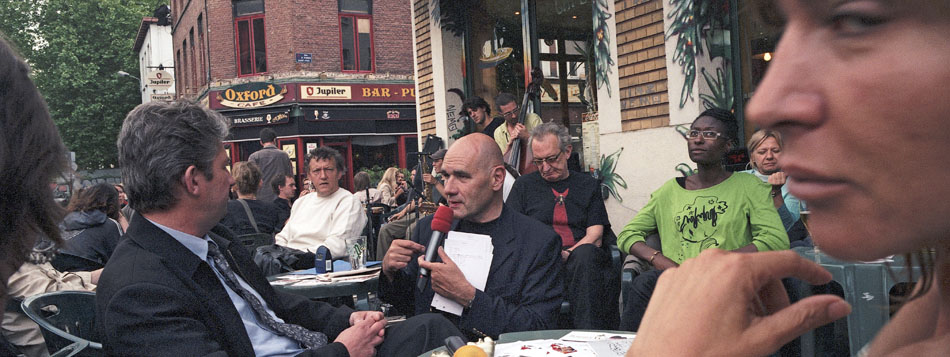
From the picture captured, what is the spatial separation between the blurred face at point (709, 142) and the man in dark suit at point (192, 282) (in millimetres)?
2190

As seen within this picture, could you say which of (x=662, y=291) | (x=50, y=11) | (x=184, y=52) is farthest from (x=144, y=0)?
(x=662, y=291)

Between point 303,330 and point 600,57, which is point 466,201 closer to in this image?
point 303,330

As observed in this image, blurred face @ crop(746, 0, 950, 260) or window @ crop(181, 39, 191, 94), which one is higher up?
window @ crop(181, 39, 191, 94)

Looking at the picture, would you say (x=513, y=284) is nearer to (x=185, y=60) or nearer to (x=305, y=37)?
(x=305, y=37)

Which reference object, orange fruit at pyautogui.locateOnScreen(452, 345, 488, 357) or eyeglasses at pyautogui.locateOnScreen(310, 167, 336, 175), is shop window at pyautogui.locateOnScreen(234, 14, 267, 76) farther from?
orange fruit at pyautogui.locateOnScreen(452, 345, 488, 357)

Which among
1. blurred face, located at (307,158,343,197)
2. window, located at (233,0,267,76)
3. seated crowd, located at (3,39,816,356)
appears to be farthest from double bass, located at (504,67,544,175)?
window, located at (233,0,267,76)

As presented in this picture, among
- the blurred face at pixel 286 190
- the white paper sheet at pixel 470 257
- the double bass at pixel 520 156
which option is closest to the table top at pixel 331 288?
the white paper sheet at pixel 470 257

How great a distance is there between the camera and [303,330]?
3.10 metres

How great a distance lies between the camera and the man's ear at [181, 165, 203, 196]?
2.70m

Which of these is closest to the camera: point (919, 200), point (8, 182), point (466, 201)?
point (919, 200)

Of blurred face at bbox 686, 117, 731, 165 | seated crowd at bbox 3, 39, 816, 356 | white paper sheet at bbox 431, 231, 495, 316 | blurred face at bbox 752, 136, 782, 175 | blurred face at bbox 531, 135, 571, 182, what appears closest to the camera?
seated crowd at bbox 3, 39, 816, 356

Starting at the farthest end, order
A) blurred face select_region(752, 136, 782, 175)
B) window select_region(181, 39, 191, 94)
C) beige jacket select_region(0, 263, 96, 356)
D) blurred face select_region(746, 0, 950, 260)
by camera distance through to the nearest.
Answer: window select_region(181, 39, 191, 94), blurred face select_region(752, 136, 782, 175), beige jacket select_region(0, 263, 96, 356), blurred face select_region(746, 0, 950, 260)

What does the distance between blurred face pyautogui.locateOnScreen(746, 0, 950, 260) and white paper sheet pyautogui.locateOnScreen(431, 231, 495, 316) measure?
2916 millimetres

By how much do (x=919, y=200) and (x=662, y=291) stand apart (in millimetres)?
330
